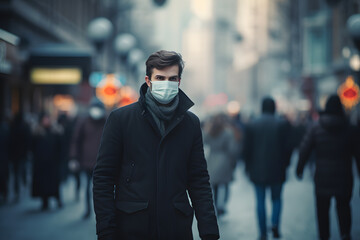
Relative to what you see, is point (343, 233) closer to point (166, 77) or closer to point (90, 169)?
point (166, 77)

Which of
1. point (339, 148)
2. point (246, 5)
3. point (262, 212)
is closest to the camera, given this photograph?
point (339, 148)

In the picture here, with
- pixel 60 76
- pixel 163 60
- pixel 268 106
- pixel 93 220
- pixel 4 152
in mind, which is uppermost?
pixel 60 76

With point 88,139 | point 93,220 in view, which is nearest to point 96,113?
point 88,139

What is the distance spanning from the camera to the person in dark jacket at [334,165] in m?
6.38

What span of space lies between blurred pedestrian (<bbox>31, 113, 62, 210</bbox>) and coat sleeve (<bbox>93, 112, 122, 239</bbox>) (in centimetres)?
735

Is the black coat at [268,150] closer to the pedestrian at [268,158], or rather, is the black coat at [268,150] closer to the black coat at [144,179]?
the pedestrian at [268,158]

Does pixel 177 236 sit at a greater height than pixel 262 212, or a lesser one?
greater

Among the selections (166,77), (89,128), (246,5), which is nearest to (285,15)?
(246,5)

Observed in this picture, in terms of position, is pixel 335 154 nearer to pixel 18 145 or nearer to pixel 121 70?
pixel 18 145

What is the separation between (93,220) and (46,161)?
229 cm

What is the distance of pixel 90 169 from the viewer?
9750 millimetres

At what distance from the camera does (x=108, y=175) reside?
3.42 meters

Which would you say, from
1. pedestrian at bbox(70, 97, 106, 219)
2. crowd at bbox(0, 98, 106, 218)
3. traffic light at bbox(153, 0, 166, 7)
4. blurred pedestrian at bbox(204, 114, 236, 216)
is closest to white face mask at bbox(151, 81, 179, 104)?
blurred pedestrian at bbox(204, 114, 236, 216)

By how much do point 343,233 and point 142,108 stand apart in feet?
13.0
